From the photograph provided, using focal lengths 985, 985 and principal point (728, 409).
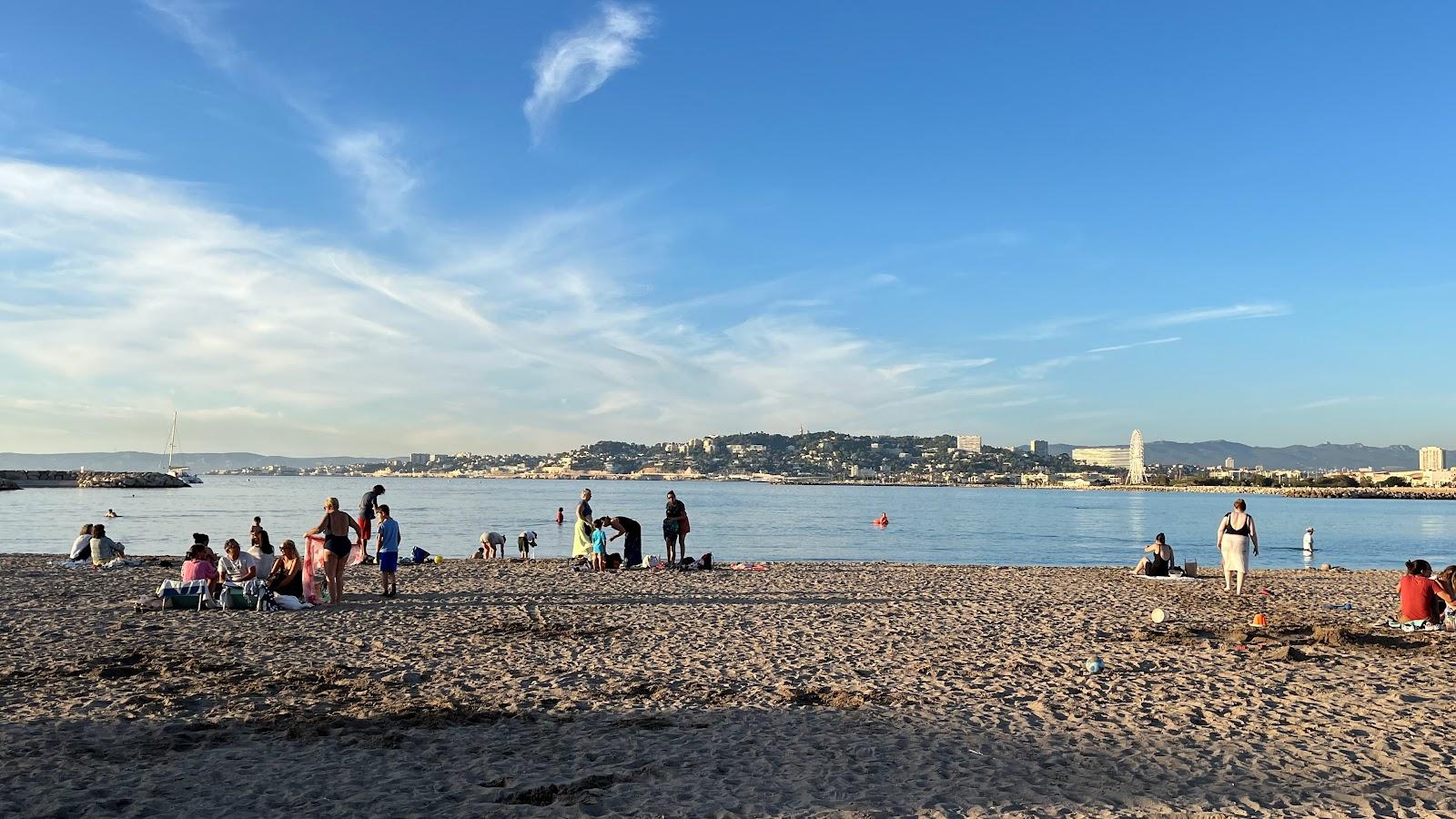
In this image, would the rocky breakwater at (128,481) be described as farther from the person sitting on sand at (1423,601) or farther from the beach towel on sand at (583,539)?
the person sitting on sand at (1423,601)

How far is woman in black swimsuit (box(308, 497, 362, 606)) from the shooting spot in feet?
44.7

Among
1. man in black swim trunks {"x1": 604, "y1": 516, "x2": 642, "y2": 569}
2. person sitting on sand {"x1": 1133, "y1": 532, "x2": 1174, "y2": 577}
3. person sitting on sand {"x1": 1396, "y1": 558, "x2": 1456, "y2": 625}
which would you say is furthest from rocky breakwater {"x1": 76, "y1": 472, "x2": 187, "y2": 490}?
person sitting on sand {"x1": 1396, "y1": 558, "x2": 1456, "y2": 625}

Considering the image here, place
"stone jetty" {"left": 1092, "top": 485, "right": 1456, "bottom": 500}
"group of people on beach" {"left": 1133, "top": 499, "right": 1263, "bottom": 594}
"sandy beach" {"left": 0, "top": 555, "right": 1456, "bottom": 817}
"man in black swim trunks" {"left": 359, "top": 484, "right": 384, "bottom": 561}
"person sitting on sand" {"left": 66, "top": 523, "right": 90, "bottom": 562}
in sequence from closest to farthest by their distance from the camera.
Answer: "sandy beach" {"left": 0, "top": 555, "right": 1456, "bottom": 817} → "group of people on beach" {"left": 1133, "top": 499, "right": 1263, "bottom": 594} → "man in black swim trunks" {"left": 359, "top": 484, "right": 384, "bottom": 561} → "person sitting on sand" {"left": 66, "top": 523, "right": 90, "bottom": 562} → "stone jetty" {"left": 1092, "top": 485, "right": 1456, "bottom": 500}

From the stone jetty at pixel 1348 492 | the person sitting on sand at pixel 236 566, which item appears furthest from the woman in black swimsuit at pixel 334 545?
the stone jetty at pixel 1348 492

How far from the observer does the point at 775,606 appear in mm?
14555

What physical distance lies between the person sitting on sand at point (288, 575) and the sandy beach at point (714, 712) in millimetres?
925

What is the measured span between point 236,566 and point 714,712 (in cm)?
985

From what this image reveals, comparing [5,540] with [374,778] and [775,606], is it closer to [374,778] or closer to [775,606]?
[775,606]

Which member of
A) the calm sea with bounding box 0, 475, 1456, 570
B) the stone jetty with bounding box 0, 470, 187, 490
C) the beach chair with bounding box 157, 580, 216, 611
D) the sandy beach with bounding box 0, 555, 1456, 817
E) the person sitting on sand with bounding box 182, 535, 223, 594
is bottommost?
the calm sea with bounding box 0, 475, 1456, 570

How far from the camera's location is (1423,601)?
12273mm

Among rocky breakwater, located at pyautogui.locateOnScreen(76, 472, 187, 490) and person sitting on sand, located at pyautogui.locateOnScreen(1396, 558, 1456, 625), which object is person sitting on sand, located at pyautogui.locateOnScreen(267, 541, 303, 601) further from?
rocky breakwater, located at pyautogui.locateOnScreen(76, 472, 187, 490)

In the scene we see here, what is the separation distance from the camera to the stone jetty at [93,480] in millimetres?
120938

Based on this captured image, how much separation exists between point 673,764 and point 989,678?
404 cm

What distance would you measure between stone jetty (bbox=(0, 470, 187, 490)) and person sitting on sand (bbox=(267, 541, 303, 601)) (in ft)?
398
